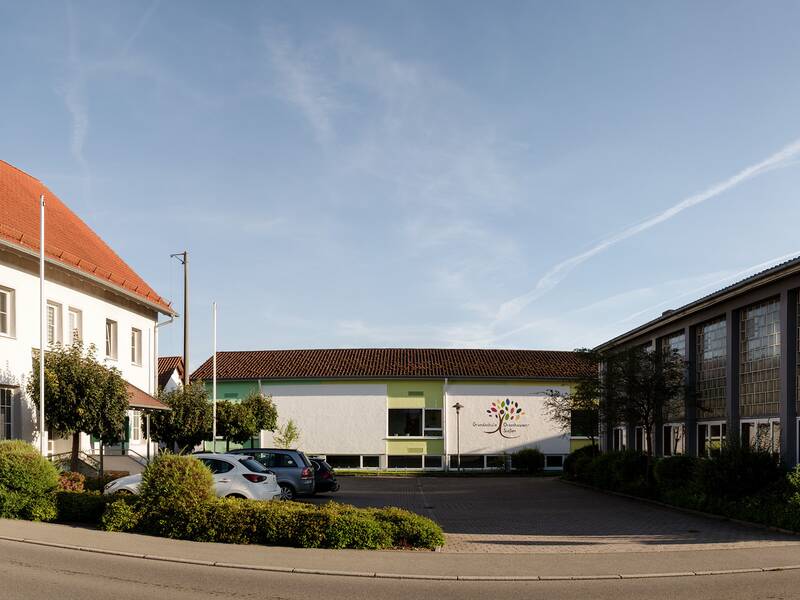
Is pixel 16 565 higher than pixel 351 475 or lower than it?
higher

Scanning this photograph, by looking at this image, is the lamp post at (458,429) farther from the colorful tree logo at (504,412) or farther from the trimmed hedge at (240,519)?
the trimmed hedge at (240,519)

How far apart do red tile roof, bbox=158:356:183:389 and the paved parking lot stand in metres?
25.7

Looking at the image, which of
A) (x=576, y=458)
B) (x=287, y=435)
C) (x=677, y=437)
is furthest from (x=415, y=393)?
(x=677, y=437)

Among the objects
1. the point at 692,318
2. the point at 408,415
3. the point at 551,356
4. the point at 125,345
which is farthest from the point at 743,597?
the point at 551,356

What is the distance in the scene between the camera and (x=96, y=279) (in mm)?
26578

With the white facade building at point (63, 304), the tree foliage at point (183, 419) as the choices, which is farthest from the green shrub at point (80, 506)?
the tree foliage at point (183, 419)

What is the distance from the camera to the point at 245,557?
13.4 m

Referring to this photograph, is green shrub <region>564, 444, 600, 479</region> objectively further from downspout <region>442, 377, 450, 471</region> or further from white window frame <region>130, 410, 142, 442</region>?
white window frame <region>130, 410, 142, 442</region>

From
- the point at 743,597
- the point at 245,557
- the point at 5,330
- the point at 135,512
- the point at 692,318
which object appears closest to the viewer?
the point at 743,597

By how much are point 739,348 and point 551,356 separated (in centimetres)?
3022

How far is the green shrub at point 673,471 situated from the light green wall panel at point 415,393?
23.8 meters

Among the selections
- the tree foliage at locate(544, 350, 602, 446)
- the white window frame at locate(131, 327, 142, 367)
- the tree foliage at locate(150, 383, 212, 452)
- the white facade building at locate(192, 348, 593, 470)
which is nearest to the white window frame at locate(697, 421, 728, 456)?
the tree foliage at locate(544, 350, 602, 446)

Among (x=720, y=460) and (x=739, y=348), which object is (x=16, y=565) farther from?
(x=739, y=348)

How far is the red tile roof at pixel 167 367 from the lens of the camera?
5721 cm
